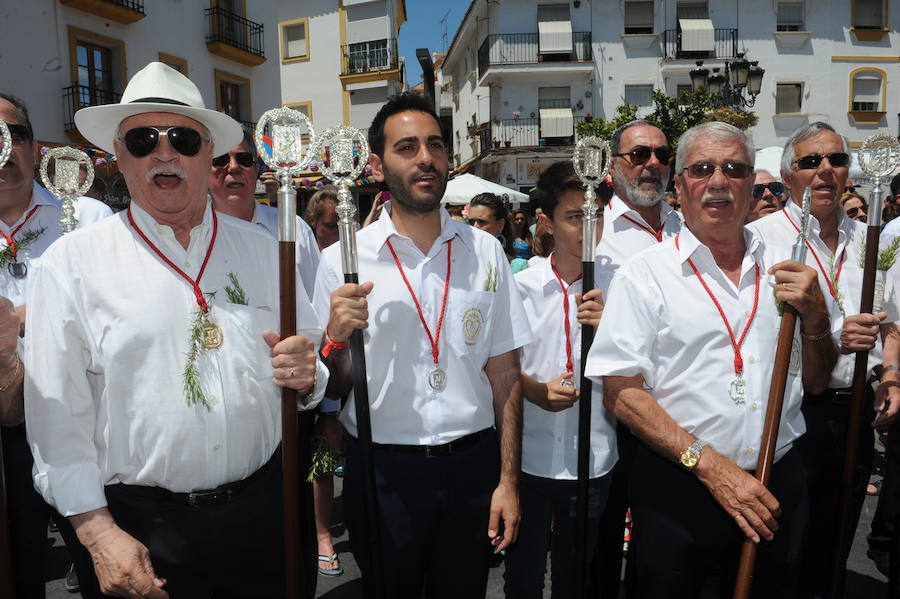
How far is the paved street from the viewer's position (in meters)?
4.05

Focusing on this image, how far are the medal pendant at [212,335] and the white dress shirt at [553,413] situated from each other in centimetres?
144

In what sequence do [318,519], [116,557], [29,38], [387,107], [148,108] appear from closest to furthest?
1. [116,557]
2. [148,108]
3. [387,107]
4. [318,519]
5. [29,38]

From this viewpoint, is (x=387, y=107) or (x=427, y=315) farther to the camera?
(x=387, y=107)

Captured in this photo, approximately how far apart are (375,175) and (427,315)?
72 cm

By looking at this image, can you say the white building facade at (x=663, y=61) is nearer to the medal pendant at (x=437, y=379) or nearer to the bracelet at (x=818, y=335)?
the bracelet at (x=818, y=335)

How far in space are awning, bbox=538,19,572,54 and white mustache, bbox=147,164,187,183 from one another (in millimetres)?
25931

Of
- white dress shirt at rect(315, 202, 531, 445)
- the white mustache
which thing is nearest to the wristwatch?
white dress shirt at rect(315, 202, 531, 445)

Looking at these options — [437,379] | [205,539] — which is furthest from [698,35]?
[205,539]

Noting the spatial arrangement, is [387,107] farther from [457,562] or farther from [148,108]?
[457,562]

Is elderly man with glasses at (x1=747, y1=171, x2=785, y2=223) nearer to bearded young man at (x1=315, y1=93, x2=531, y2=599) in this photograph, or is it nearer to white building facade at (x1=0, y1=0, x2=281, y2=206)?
bearded young man at (x1=315, y1=93, x2=531, y2=599)

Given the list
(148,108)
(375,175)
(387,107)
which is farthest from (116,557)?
(387,107)

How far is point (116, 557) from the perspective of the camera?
2098 millimetres

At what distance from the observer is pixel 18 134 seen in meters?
3.02

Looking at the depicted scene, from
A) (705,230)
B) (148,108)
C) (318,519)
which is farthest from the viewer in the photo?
(318,519)
